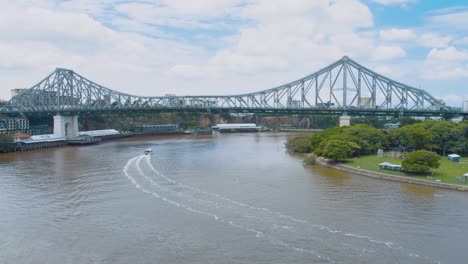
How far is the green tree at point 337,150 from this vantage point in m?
26.1

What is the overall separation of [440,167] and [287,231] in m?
14.0

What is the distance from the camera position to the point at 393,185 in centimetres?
2011

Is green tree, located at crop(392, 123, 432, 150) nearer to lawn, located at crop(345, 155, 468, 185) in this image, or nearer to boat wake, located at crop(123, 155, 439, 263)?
lawn, located at crop(345, 155, 468, 185)

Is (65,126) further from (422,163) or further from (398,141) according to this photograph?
(422,163)

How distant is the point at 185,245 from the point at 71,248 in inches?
127

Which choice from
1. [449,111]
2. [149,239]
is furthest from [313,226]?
[449,111]

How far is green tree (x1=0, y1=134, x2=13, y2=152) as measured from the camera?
35.8 metres

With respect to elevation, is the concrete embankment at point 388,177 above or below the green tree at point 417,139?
below

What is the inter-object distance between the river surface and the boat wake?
0.03m

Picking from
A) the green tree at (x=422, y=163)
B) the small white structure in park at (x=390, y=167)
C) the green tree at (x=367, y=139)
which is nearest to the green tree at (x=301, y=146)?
the green tree at (x=367, y=139)

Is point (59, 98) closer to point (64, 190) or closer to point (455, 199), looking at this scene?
point (64, 190)

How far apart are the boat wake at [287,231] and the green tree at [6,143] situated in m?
22.5

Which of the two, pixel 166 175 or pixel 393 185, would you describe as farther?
pixel 166 175

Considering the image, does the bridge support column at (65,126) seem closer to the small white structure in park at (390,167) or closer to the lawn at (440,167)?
the lawn at (440,167)
